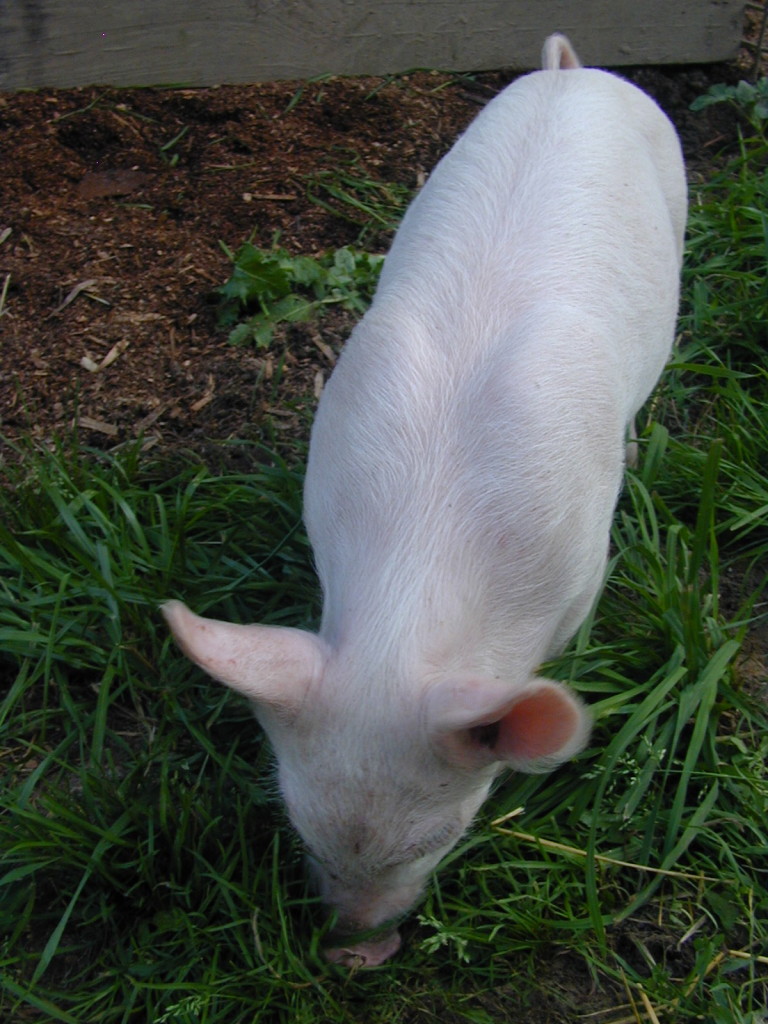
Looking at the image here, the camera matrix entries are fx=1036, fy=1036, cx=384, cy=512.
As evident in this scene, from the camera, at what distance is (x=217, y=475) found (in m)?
3.57

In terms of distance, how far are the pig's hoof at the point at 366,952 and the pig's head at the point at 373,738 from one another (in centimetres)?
24

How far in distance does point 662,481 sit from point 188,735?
1746 mm

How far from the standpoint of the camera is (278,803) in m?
2.64

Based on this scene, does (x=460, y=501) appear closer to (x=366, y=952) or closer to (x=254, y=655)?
(x=254, y=655)

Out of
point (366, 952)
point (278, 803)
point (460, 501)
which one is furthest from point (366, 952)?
point (460, 501)

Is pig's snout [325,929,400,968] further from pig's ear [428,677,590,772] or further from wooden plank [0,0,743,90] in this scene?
wooden plank [0,0,743,90]

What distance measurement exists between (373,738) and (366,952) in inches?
29.6

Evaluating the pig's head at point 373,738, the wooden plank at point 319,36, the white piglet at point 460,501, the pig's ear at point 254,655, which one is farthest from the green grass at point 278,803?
the wooden plank at point 319,36

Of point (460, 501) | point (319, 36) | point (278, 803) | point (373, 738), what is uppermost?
point (319, 36)

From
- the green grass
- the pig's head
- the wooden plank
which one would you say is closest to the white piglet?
the pig's head

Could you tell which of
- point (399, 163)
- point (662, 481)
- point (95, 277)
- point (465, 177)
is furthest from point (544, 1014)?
point (399, 163)

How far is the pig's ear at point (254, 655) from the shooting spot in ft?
6.11

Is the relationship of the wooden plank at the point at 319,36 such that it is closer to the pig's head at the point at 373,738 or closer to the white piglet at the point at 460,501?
the white piglet at the point at 460,501

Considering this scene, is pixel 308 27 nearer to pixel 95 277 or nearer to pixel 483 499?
pixel 95 277
